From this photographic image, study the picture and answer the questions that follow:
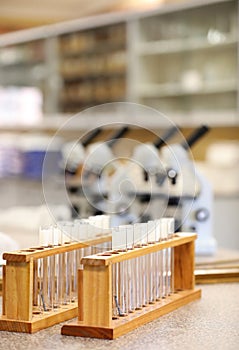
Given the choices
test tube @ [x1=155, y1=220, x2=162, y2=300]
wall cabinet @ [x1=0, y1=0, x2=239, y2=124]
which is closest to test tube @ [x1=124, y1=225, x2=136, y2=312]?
test tube @ [x1=155, y1=220, x2=162, y2=300]

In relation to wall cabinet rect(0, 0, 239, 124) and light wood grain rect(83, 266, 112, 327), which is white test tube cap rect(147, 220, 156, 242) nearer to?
light wood grain rect(83, 266, 112, 327)

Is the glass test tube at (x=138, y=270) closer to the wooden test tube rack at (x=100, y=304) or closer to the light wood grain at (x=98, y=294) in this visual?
the wooden test tube rack at (x=100, y=304)

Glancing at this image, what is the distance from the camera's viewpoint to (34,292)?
4.45 feet

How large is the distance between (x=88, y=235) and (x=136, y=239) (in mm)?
137

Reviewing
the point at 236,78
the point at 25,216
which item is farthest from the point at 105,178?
the point at 236,78

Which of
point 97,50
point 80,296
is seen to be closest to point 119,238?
point 80,296

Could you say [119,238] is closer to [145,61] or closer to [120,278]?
[120,278]

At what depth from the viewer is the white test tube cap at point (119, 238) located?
1.33m

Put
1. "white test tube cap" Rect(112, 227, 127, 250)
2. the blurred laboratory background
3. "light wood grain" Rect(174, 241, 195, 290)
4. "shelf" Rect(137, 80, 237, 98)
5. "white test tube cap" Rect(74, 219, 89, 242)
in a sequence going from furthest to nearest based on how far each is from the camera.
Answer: "shelf" Rect(137, 80, 237, 98) < the blurred laboratory background < "light wood grain" Rect(174, 241, 195, 290) < "white test tube cap" Rect(74, 219, 89, 242) < "white test tube cap" Rect(112, 227, 127, 250)

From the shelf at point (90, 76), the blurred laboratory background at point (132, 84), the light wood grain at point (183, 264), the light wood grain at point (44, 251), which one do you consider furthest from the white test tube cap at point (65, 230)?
the shelf at point (90, 76)

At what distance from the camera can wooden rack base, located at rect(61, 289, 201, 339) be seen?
1.26 metres

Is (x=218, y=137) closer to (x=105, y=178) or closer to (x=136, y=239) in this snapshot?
(x=105, y=178)

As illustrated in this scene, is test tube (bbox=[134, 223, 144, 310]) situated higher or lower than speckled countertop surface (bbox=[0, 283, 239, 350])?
higher

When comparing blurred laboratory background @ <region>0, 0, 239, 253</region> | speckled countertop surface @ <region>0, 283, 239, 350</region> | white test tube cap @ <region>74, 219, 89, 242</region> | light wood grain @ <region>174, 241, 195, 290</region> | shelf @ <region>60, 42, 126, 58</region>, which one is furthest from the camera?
shelf @ <region>60, 42, 126, 58</region>
